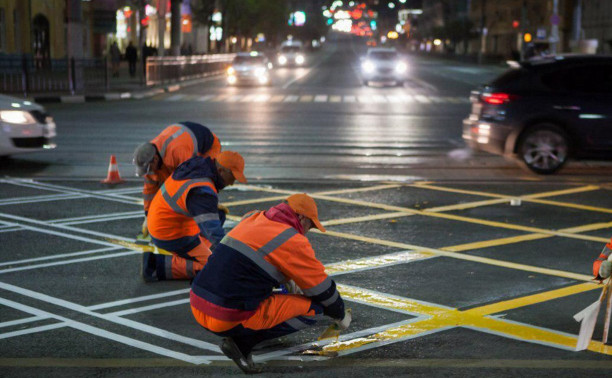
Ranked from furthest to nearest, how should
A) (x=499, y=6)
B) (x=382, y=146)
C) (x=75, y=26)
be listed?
(x=499, y=6)
(x=75, y=26)
(x=382, y=146)

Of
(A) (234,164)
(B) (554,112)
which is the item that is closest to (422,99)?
(B) (554,112)

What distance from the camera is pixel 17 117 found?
13664 millimetres

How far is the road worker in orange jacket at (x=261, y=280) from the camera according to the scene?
5.06 m

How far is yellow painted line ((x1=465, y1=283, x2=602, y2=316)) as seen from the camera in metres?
6.69

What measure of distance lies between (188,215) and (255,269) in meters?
1.98

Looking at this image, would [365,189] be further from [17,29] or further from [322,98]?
[17,29]

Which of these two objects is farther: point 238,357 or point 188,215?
point 188,215

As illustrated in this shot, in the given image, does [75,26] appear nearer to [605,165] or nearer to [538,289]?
[605,165]

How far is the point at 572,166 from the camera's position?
14414 mm

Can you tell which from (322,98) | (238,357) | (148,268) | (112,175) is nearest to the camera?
(238,357)

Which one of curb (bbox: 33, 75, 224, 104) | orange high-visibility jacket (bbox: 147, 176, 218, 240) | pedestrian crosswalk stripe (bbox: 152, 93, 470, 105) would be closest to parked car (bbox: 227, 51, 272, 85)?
curb (bbox: 33, 75, 224, 104)

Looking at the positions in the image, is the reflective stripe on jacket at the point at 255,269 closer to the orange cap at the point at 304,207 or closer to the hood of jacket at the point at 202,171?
the orange cap at the point at 304,207

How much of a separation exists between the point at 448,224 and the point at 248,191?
323cm

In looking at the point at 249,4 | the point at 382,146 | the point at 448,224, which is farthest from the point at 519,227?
the point at 249,4
